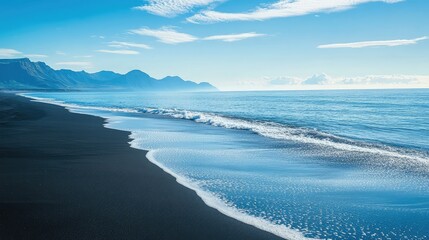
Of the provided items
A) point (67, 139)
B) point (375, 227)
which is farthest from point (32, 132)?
point (375, 227)

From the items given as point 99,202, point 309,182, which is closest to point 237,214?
point 99,202

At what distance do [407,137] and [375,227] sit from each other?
1827 centimetres

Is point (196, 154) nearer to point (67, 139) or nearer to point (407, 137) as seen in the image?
point (67, 139)

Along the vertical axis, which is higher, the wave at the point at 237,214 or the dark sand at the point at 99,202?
the dark sand at the point at 99,202

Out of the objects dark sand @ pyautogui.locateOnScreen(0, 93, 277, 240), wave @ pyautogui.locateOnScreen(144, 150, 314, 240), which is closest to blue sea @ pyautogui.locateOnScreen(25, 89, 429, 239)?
wave @ pyautogui.locateOnScreen(144, 150, 314, 240)

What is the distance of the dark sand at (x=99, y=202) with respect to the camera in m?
6.32

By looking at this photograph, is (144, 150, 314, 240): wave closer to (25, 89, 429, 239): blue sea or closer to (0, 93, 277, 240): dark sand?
(25, 89, 429, 239): blue sea

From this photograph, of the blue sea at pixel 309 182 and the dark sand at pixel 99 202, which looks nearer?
the dark sand at pixel 99 202

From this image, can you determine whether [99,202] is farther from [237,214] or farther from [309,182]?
[309,182]

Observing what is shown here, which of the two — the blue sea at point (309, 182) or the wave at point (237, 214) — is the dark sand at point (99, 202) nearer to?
the wave at point (237, 214)

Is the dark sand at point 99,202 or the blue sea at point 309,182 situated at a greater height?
the dark sand at point 99,202

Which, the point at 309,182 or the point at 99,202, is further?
the point at 309,182

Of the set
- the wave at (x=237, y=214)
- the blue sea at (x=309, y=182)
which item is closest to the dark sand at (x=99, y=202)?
the wave at (x=237, y=214)

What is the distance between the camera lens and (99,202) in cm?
790
